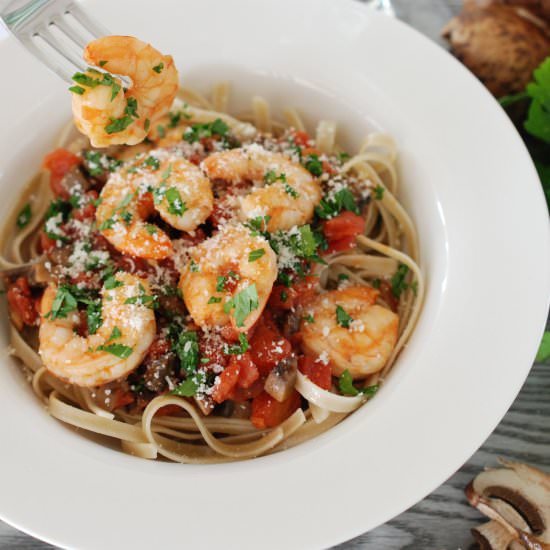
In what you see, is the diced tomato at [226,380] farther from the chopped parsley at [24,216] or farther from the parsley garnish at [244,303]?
the chopped parsley at [24,216]

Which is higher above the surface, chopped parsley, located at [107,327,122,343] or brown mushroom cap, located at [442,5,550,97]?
chopped parsley, located at [107,327,122,343]

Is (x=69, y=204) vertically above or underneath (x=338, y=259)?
above

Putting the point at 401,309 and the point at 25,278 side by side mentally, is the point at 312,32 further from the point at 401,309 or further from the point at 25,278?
the point at 25,278

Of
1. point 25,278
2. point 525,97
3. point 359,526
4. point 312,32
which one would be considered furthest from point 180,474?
point 525,97

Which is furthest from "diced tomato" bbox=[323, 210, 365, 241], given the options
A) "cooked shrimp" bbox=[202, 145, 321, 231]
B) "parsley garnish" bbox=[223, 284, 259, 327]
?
"parsley garnish" bbox=[223, 284, 259, 327]

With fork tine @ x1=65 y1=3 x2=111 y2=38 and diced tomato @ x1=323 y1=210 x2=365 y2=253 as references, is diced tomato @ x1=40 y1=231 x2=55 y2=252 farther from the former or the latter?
diced tomato @ x1=323 y1=210 x2=365 y2=253

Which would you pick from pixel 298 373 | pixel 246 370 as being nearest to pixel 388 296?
pixel 298 373
